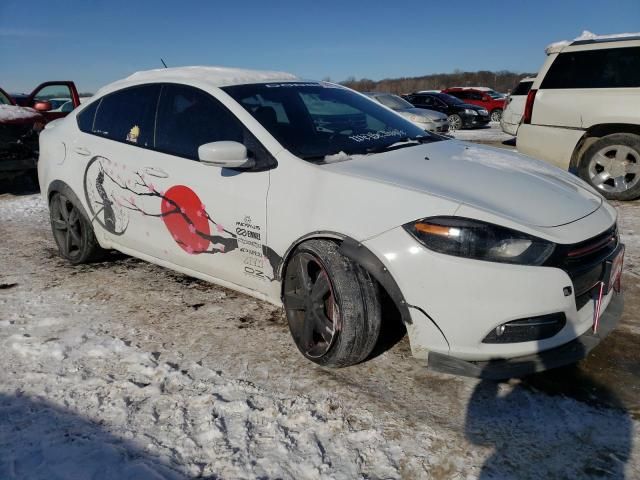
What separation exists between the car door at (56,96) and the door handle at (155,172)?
7.70 meters

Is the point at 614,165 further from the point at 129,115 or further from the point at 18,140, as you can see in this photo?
the point at 18,140

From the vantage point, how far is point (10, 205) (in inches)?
279

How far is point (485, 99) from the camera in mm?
22625

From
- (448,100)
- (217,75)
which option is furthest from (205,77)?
(448,100)

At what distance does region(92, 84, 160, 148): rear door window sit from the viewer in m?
3.67

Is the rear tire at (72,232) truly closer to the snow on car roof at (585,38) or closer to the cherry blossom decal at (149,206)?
the cherry blossom decal at (149,206)

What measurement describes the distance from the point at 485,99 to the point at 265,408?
22.6 metres

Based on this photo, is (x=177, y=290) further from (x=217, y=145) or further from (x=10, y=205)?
(x=10, y=205)

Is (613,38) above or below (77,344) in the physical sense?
above

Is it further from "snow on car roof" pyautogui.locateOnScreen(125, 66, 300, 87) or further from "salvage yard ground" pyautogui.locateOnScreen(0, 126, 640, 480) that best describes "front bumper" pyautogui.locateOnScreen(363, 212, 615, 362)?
"snow on car roof" pyautogui.locateOnScreen(125, 66, 300, 87)

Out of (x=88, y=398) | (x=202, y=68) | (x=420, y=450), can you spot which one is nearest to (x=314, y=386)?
(x=420, y=450)

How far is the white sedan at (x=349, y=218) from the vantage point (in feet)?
7.54

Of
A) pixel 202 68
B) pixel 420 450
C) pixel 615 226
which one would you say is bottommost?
pixel 420 450

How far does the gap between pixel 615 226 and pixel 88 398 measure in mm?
2863
